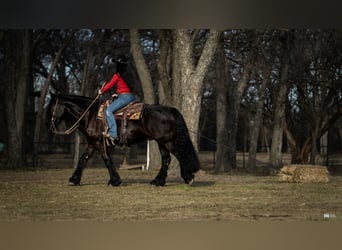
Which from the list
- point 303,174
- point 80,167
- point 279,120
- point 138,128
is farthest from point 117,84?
point 303,174

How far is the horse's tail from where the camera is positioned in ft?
22.2

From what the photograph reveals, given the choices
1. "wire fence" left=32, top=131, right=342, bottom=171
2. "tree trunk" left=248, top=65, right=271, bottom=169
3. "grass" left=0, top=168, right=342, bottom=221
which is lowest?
"grass" left=0, top=168, right=342, bottom=221

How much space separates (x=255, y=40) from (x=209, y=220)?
2134 millimetres

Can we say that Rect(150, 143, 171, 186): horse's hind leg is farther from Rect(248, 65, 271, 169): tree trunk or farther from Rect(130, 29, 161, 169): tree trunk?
Rect(248, 65, 271, 169): tree trunk

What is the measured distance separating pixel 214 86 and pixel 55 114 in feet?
5.95

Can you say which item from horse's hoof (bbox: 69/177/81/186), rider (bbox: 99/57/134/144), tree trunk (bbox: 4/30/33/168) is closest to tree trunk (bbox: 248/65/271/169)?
rider (bbox: 99/57/134/144)

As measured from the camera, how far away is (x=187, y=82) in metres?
7.07

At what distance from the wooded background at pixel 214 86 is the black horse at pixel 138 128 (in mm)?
124

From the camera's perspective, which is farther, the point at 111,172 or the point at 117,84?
the point at 111,172

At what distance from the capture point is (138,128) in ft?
22.1

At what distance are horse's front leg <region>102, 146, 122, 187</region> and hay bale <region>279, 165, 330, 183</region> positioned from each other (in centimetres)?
173

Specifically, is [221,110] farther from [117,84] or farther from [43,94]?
[43,94]
